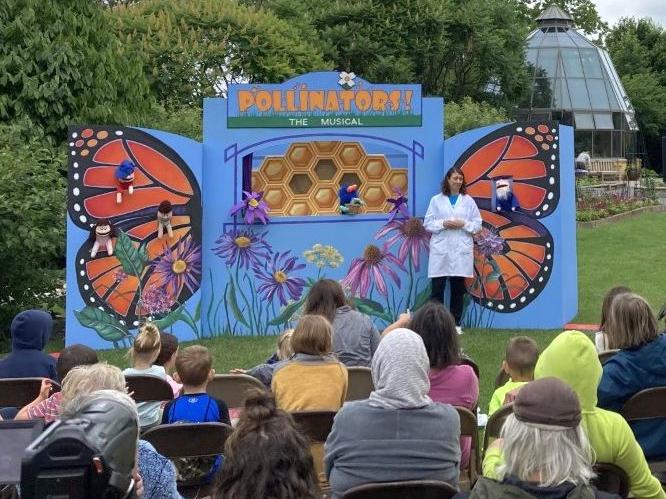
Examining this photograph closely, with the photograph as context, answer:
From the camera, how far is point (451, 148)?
1001 centimetres

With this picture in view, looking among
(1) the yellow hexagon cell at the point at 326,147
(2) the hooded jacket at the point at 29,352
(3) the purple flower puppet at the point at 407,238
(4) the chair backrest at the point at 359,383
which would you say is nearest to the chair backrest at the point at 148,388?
(2) the hooded jacket at the point at 29,352

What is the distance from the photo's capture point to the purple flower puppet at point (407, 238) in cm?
995

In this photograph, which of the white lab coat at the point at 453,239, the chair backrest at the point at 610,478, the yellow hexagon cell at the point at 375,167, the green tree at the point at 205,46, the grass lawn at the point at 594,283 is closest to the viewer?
the chair backrest at the point at 610,478

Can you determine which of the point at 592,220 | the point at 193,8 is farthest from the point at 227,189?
the point at 193,8

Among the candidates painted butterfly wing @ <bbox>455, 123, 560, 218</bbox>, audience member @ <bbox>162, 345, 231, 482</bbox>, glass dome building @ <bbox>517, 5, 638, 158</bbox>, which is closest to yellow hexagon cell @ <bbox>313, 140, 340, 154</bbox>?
painted butterfly wing @ <bbox>455, 123, 560, 218</bbox>

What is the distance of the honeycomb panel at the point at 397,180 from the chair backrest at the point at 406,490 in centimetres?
745

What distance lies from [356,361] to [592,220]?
51.0ft

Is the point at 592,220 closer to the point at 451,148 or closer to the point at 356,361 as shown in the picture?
the point at 451,148

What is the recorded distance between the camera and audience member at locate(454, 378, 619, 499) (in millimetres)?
2713

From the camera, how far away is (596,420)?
3439 millimetres

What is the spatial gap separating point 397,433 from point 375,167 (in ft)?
24.0

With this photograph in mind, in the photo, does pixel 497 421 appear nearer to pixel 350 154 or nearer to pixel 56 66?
pixel 350 154

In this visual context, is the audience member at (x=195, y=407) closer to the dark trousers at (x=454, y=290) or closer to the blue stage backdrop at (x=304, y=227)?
the blue stage backdrop at (x=304, y=227)

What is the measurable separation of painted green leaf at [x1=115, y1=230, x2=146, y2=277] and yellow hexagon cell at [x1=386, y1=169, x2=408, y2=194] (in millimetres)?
3012
